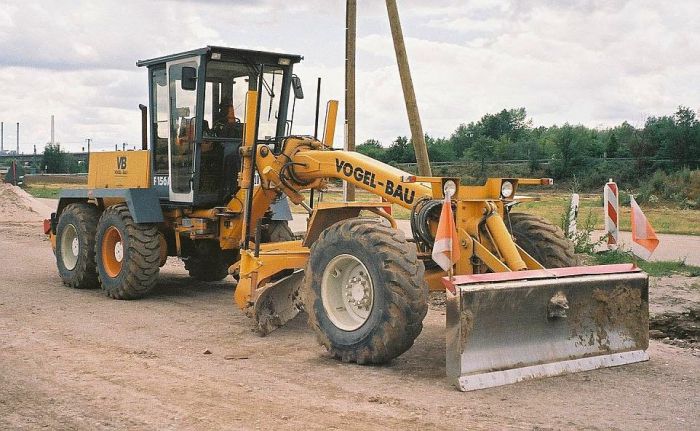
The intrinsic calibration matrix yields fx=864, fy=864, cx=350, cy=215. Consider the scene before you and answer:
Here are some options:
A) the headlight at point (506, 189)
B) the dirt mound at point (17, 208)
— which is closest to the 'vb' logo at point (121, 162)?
the headlight at point (506, 189)

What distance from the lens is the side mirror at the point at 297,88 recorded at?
11570 millimetres

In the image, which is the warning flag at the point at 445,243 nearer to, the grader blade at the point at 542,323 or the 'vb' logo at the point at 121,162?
the grader blade at the point at 542,323

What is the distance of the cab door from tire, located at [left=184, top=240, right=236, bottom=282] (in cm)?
103

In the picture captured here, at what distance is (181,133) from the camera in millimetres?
11422

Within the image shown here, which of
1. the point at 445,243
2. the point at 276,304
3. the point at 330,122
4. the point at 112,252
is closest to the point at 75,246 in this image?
the point at 112,252

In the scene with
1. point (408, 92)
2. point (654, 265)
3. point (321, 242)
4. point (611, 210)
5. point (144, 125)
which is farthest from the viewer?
point (408, 92)

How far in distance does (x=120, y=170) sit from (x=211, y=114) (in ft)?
6.76

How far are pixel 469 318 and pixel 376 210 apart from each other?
2.64m

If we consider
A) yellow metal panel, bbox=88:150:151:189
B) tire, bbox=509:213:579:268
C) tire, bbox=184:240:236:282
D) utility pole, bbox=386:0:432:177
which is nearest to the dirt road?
tire, bbox=509:213:579:268

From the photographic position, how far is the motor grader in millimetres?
7098

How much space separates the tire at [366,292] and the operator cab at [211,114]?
10.9 ft

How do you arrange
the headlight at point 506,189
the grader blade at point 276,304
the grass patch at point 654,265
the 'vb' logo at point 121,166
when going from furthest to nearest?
1. the grass patch at point 654,265
2. the 'vb' logo at point 121,166
3. the grader blade at point 276,304
4. the headlight at point 506,189

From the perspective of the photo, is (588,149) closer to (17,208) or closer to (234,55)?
(17,208)

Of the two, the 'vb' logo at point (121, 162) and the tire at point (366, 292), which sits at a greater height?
the 'vb' logo at point (121, 162)
